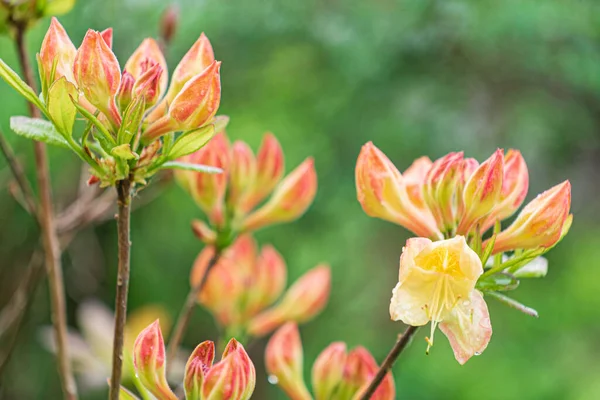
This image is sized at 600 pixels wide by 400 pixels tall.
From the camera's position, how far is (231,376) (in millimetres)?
390

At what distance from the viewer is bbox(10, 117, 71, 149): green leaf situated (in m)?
0.40

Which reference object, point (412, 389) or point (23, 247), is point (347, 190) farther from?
point (23, 247)

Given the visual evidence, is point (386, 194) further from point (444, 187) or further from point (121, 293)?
point (121, 293)

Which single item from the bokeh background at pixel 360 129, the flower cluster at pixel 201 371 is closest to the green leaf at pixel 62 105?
the flower cluster at pixel 201 371

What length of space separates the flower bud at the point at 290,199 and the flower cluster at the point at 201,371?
0.69 ft

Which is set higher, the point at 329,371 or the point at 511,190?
the point at 511,190

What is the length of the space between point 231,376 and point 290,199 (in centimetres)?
23

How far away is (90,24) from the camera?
1.31 m

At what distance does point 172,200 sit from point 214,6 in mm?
383

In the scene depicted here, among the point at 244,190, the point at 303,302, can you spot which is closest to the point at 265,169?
the point at 244,190

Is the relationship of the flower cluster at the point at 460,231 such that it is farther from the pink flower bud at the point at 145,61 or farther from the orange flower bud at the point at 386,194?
the pink flower bud at the point at 145,61

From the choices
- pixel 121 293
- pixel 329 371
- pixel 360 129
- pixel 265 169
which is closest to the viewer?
pixel 121 293

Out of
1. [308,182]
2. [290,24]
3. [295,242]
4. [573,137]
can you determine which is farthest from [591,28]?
[308,182]

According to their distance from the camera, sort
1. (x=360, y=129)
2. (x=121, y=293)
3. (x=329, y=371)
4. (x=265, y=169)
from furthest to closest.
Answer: (x=360, y=129), (x=265, y=169), (x=329, y=371), (x=121, y=293)
